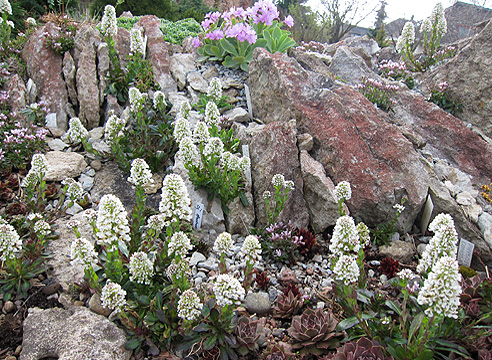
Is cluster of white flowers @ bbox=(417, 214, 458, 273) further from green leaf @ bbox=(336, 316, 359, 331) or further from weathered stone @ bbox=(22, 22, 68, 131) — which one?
weathered stone @ bbox=(22, 22, 68, 131)

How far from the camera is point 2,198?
4414mm

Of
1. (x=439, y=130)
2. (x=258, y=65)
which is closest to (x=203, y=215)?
(x=258, y=65)

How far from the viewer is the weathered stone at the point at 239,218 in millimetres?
4516

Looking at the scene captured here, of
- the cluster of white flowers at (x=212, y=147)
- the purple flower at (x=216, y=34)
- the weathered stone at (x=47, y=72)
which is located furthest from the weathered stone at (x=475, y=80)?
the weathered stone at (x=47, y=72)

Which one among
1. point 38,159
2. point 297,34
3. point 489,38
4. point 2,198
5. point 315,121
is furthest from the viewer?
point 297,34

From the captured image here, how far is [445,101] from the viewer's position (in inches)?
284

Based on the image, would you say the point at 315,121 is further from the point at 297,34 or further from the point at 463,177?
the point at 297,34

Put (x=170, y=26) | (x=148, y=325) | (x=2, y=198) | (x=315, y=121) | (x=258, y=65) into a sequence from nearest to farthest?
(x=148, y=325)
(x=2, y=198)
(x=315, y=121)
(x=258, y=65)
(x=170, y=26)

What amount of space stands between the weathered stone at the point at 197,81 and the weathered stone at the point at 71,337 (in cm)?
468

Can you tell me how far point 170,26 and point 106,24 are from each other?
10.1ft

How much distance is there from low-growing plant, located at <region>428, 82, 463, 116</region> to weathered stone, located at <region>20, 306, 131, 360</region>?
756cm

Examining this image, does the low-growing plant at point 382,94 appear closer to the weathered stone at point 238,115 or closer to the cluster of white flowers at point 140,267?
the weathered stone at point 238,115

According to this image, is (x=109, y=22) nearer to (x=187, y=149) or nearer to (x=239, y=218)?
(x=187, y=149)

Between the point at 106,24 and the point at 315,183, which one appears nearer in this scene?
the point at 315,183
